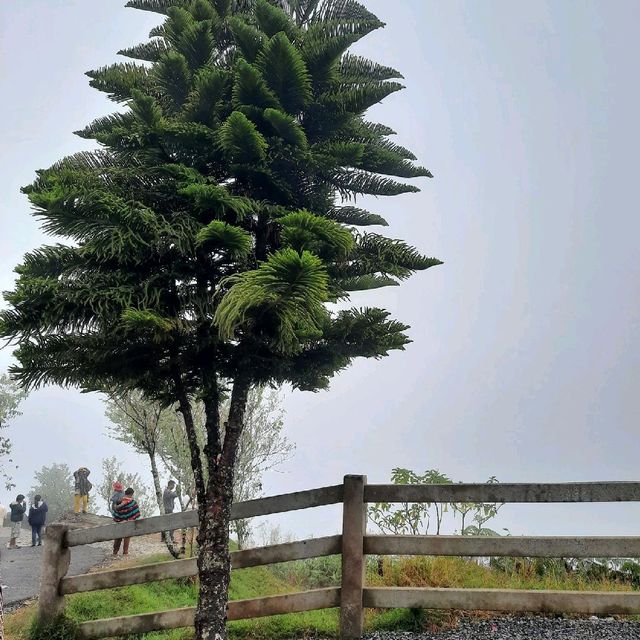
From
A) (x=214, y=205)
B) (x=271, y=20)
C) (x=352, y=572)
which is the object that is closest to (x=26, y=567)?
(x=352, y=572)

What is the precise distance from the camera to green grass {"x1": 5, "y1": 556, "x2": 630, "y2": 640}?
24.0ft

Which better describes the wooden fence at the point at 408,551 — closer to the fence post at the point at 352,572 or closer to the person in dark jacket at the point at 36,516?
the fence post at the point at 352,572

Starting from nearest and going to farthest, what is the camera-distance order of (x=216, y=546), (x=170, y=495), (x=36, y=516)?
(x=216, y=546) < (x=170, y=495) < (x=36, y=516)

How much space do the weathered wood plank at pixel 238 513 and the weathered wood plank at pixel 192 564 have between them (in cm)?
40

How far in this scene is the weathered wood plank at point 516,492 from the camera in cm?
659

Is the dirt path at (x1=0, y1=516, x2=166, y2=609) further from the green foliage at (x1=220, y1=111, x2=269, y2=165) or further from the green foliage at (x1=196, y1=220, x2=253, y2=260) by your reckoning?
the green foliage at (x1=220, y1=111, x2=269, y2=165)

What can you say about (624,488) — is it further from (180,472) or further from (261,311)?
(180,472)

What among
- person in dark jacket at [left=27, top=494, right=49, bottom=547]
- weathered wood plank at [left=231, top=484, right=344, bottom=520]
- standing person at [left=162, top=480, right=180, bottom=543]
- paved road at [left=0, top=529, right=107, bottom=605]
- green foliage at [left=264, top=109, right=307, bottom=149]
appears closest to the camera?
green foliage at [left=264, top=109, right=307, bottom=149]

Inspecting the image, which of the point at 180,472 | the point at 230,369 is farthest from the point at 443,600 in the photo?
the point at 180,472

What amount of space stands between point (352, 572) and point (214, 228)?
13.1 ft

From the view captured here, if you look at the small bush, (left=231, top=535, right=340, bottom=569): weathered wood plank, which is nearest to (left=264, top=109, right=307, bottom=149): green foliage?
(left=231, top=535, right=340, bottom=569): weathered wood plank

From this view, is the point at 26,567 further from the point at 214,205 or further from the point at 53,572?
the point at 214,205

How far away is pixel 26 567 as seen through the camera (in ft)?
52.3

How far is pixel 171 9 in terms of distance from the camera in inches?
286
